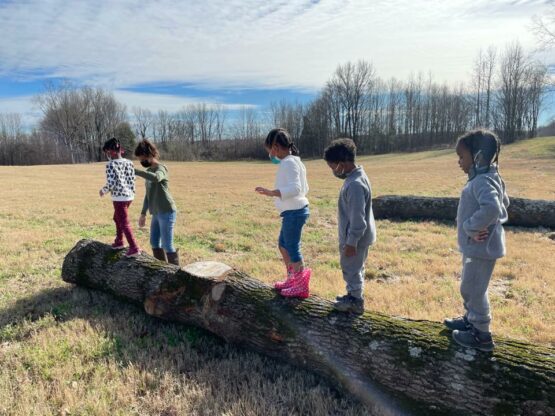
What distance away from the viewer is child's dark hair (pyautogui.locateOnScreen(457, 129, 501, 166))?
339cm

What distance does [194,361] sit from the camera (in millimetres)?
4230

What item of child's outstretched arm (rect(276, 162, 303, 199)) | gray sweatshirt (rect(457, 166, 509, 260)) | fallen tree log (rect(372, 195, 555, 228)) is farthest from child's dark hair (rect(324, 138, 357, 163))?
fallen tree log (rect(372, 195, 555, 228))

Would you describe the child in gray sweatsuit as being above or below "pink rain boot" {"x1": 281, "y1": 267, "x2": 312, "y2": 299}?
above

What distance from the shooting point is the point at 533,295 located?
6.20 meters

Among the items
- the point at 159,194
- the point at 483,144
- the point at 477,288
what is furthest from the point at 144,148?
the point at 477,288

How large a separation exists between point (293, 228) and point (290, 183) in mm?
A: 558

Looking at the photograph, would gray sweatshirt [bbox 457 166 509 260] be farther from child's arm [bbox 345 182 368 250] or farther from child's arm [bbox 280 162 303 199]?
child's arm [bbox 280 162 303 199]

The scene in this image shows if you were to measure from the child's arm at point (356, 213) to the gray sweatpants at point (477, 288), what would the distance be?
38.7 inches

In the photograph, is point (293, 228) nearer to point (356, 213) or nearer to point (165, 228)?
point (356, 213)

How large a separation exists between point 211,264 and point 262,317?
43.3 inches

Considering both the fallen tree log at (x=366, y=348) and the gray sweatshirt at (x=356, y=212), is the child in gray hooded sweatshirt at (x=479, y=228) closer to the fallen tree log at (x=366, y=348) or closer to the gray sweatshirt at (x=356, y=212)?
the fallen tree log at (x=366, y=348)

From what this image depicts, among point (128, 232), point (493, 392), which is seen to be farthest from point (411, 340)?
point (128, 232)

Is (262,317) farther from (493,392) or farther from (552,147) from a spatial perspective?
(552,147)

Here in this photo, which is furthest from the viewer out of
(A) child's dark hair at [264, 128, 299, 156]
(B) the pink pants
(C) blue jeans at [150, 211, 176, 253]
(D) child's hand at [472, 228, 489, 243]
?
(C) blue jeans at [150, 211, 176, 253]
